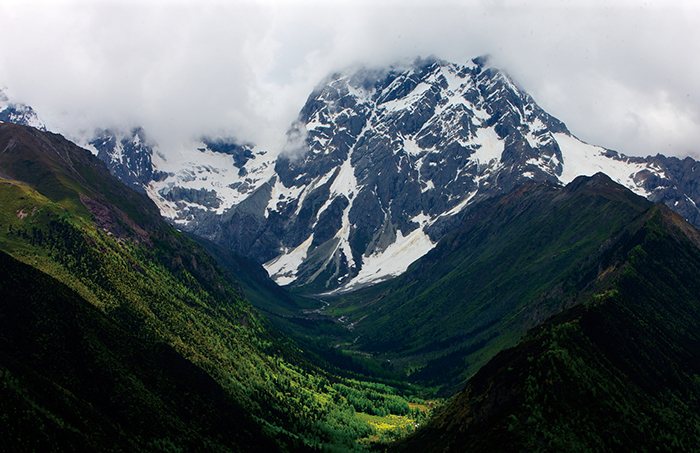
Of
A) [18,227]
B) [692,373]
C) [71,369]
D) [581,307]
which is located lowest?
[692,373]

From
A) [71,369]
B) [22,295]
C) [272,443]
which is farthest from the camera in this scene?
[272,443]

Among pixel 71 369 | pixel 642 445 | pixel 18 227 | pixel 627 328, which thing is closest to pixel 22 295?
pixel 71 369

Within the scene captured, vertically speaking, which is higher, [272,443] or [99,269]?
[99,269]

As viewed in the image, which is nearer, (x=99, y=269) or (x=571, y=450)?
(x=571, y=450)

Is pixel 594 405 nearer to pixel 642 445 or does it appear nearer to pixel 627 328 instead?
pixel 642 445

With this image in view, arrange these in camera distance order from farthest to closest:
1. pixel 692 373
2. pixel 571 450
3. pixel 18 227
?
pixel 18 227 → pixel 692 373 → pixel 571 450

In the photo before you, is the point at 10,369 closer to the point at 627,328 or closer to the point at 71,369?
the point at 71,369
